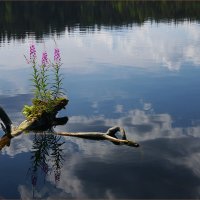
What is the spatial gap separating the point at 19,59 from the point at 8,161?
121 feet

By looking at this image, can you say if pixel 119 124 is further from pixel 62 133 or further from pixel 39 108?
pixel 39 108

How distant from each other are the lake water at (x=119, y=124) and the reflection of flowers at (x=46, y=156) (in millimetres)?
131

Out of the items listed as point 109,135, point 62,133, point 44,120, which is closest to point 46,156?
point 62,133

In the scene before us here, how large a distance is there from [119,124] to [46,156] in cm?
652

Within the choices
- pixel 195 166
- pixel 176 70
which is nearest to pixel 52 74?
pixel 176 70

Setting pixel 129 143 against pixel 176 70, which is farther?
pixel 176 70

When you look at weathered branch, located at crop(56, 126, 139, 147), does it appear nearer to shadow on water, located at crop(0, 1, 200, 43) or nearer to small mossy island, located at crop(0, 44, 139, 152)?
small mossy island, located at crop(0, 44, 139, 152)

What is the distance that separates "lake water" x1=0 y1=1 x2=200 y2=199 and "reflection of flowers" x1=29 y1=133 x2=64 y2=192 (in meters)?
0.13

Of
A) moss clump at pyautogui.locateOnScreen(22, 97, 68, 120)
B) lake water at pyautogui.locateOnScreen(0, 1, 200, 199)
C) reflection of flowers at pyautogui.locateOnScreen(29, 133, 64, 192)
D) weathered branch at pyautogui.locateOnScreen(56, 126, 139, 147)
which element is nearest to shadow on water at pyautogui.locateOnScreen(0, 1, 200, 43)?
lake water at pyautogui.locateOnScreen(0, 1, 200, 199)

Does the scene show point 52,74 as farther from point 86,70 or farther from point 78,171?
point 78,171

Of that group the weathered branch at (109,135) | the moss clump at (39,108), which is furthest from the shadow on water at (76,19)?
the weathered branch at (109,135)

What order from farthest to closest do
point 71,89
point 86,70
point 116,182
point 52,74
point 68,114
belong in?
point 86,70, point 52,74, point 71,89, point 68,114, point 116,182

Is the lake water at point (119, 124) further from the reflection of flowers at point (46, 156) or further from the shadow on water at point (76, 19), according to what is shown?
the shadow on water at point (76, 19)

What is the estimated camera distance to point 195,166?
19031 mm
